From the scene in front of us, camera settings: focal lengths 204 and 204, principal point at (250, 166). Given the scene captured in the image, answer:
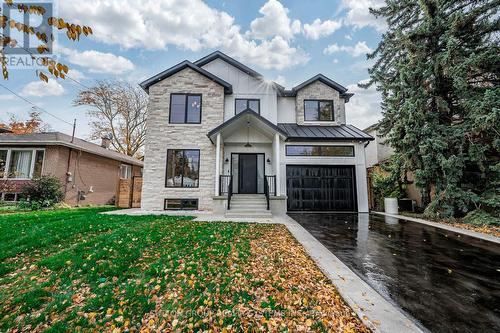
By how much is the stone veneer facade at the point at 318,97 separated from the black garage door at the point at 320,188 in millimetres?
3059

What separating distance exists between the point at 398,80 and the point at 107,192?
20117 millimetres

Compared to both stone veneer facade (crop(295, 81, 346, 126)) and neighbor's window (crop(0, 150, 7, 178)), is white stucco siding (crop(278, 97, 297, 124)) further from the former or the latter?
neighbor's window (crop(0, 150, 7, 178))

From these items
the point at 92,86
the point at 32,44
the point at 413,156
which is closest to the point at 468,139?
the point at 413,156

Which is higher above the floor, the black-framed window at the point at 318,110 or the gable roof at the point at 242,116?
the black-framed window at the point at 318,110

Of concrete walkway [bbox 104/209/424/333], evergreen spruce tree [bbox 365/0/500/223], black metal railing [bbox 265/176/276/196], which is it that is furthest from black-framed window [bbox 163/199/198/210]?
evergreen spruce tree [bbox 365/0/500/223]

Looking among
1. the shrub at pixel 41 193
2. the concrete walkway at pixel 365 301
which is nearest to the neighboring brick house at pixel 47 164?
the shrub at pixel 41 193

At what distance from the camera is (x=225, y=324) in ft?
6.84

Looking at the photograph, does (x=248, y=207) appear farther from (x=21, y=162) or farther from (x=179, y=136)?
(x=21, y=162)

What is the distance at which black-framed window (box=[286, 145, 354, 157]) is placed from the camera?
11281mm

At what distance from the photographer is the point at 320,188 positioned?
1112 cm

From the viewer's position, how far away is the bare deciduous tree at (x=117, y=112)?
71.1 feet

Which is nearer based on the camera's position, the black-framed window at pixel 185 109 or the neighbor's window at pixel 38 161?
the black-framed window at pixel 185 109

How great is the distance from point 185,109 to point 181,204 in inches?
201

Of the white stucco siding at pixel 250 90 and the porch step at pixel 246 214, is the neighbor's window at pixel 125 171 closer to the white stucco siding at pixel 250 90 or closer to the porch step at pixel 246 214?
the white stucco siding at pixel 250 90
